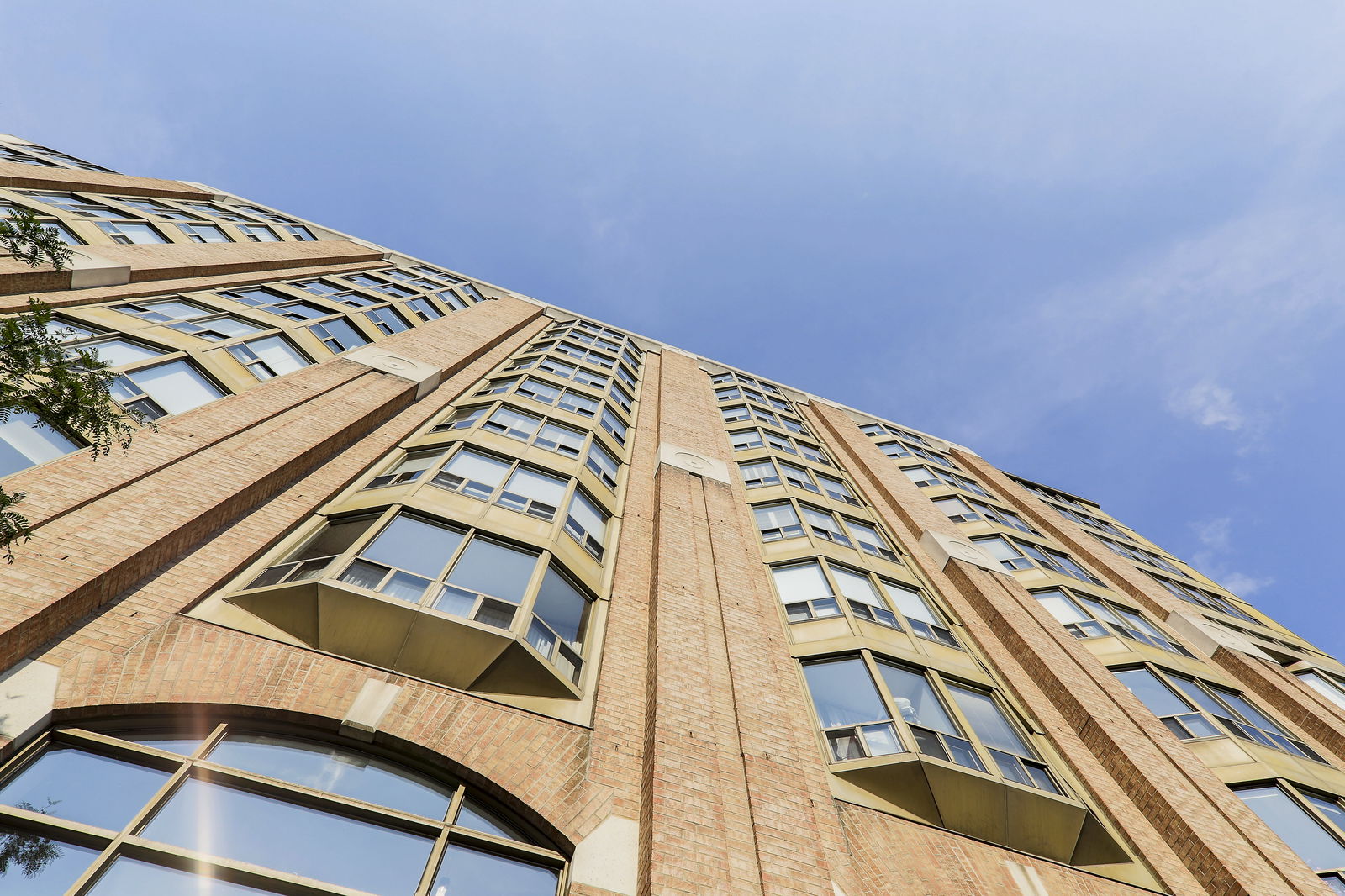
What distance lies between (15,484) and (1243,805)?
19.6 m

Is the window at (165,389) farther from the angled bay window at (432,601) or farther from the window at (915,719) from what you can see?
the window at (915,719)

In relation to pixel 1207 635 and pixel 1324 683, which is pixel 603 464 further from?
pixel 1324 683

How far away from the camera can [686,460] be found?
1867 cm

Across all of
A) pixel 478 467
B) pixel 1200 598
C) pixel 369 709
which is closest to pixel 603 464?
pixel 478 467

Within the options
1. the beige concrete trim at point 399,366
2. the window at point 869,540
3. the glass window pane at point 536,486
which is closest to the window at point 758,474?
the window at point 869,540

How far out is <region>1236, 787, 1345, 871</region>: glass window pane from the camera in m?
12.2

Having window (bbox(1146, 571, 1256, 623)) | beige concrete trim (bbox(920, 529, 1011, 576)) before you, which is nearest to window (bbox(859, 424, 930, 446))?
window (bbox(1146, 571, 1256, 623))

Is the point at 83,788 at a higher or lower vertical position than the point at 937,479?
lower

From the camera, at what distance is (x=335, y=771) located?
25.2ft

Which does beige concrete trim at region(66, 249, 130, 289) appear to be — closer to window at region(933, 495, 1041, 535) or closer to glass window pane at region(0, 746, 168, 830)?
glass window pane at region(0, 746, 168, 830)

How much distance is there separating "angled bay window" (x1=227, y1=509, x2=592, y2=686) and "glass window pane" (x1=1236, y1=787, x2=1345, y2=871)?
13461 mm

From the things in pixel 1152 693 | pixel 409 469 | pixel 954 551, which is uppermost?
pixel 954 551

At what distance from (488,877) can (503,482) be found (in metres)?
7.89

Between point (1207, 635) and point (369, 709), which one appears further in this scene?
point (1207, 635)
